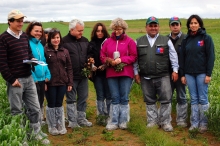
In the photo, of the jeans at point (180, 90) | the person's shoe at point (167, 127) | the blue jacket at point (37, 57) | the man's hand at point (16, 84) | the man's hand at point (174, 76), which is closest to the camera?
the man's hand at point (16, 84)

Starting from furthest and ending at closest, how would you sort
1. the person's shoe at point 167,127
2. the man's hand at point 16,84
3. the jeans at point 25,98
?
the person's shoe at point 167,127
the jeans at point 25,98
the man's hand at point 16,84

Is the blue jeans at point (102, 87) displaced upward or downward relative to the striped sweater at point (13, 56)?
downward

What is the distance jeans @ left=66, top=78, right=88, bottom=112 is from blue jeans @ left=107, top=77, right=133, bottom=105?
2.27ft

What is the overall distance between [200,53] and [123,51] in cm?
167

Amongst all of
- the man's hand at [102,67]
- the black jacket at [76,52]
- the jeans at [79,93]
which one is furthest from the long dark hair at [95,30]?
the jeans at [79,93]

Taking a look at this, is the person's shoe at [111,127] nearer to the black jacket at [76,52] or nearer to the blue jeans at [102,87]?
the blue jeans at [102,87]

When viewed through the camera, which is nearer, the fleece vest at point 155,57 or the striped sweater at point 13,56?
the striped sweater at point 13,56

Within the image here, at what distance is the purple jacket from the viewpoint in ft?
23.2

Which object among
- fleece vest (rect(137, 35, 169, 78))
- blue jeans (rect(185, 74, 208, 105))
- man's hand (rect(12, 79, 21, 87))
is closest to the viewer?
man's hand (rect(12, 79, 21, 87))

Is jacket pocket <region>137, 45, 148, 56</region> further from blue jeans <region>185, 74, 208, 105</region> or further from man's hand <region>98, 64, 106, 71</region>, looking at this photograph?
blue jeans <region>185, 74, 208, 105</region>

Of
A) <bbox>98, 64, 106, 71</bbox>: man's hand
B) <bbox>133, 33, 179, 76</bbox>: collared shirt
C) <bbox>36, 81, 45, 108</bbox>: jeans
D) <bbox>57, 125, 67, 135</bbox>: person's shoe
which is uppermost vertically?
<bbox>133, 33, 179, 76</bbox>: collared shirt

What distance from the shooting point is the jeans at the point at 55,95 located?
6.86m

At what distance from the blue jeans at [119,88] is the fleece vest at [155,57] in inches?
19.0

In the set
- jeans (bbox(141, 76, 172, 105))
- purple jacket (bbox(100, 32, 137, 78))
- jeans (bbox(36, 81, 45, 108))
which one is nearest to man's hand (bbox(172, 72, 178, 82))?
jeans (bbox(141, 76, 172, 105))
